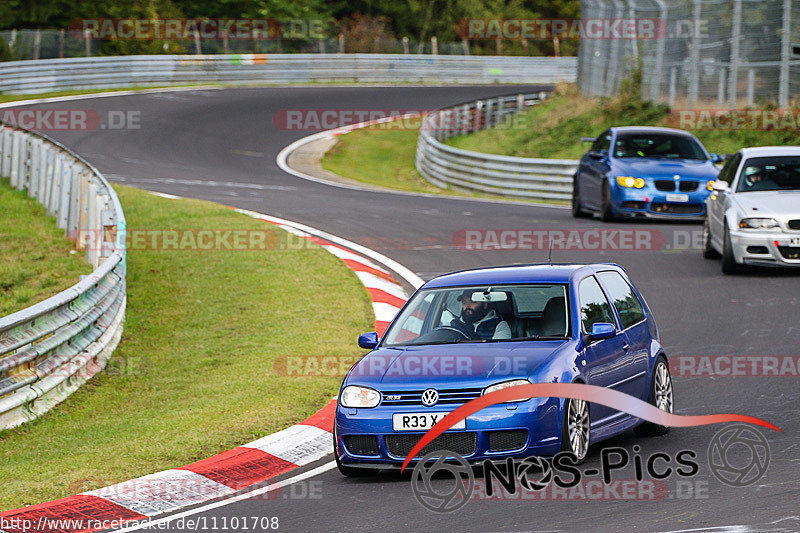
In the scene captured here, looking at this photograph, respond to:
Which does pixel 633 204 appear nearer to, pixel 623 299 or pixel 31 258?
pixel 31 258

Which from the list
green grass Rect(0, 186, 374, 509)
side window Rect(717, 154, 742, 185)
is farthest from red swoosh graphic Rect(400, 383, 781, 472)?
side window Rect(717, 154, 742, 185)

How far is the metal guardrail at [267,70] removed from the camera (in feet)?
147

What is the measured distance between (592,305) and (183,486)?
10.1ft

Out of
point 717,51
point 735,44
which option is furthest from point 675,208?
point 717,51

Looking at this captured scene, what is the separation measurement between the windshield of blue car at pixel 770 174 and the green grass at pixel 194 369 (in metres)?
5.44

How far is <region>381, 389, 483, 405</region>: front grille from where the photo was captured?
775cm

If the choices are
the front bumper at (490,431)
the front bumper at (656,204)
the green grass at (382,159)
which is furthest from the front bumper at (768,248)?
the green grass at (382,159)

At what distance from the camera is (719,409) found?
31.3 feet

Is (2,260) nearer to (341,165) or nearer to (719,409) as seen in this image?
(719,409)

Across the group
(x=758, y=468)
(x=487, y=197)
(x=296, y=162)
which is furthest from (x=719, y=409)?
(x=296, y=162)

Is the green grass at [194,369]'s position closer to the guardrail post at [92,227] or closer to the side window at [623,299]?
the guardrail post at [92,227]

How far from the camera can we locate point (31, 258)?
16484 mm

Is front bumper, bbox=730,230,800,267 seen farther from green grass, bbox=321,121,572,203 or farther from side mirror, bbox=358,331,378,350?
green grass, bbox=321,121,572,203

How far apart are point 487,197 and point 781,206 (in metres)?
13.2
